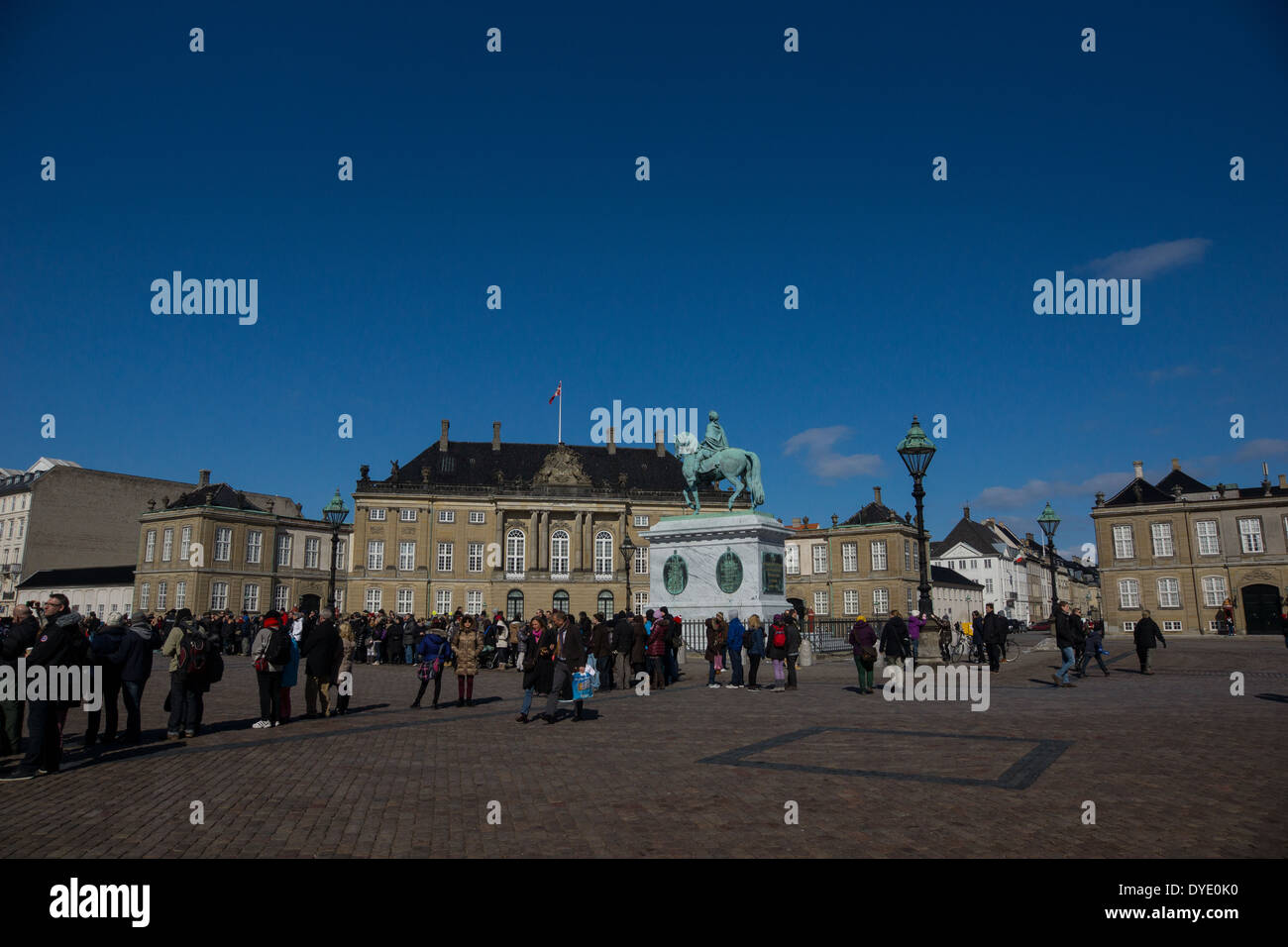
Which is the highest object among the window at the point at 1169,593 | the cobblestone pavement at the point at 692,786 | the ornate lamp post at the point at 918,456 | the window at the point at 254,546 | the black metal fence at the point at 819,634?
the window at the point at 254,546

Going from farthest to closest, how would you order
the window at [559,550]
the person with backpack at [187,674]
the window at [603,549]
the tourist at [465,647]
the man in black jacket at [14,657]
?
the window at [603,549]
the window at [559,550]
the tourist at [465,647]
the person with backpack at [187,674]
the man in black jacket at [14,657]

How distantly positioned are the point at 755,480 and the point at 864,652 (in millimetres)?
7919

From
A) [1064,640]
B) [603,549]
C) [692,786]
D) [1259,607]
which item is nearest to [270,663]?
[692,786]

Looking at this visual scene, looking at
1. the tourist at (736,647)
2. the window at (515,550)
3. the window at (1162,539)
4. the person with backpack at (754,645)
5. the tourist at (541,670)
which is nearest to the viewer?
the tourist at (541,670)

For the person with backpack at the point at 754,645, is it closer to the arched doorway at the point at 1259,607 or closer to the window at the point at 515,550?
the arched doorway at the point at 1259,607

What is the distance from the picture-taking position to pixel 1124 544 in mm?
62906

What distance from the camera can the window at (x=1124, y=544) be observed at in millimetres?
62656

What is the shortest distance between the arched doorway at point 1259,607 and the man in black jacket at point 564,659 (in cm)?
6115

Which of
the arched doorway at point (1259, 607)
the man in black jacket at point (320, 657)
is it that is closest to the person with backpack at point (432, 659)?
the man in black jacket at point (320, 657)
